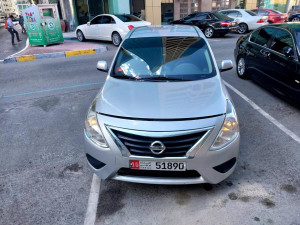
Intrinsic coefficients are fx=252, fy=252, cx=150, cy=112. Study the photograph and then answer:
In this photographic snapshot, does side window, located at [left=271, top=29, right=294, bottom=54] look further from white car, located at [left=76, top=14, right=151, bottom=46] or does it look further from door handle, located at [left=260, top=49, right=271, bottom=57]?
white car, located at [left=76, top=14, right=151, bottom=46]

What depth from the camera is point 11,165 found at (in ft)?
11.4

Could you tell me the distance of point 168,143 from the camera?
238 centimetres

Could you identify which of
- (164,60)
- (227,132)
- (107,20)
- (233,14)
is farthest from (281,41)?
(233,14)

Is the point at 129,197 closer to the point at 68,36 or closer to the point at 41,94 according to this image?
the point at 41,94

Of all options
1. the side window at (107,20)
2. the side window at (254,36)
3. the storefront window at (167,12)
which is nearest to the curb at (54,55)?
the side window at (107,20)

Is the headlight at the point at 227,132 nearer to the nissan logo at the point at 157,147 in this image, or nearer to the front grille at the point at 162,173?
the front grille at the point at 162,173

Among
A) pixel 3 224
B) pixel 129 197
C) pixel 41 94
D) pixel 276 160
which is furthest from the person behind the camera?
pixel 41 94

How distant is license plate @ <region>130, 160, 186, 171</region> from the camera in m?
2.42

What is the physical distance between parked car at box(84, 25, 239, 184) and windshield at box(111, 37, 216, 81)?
7.6 inches

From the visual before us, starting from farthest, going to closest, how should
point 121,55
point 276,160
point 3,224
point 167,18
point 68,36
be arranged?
point 167,18 → point 68,36 → point 121,55 → point 276,160 → point 3,224

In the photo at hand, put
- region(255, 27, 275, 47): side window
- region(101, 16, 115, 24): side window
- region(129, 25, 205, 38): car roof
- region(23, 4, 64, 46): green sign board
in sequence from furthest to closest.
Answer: region(101, 16, 115, 24): side window, region(23, 4, 64, 46): green sign board, region(255, 27, 275, 47): side window, region(129, 25, 205, 38): car roof

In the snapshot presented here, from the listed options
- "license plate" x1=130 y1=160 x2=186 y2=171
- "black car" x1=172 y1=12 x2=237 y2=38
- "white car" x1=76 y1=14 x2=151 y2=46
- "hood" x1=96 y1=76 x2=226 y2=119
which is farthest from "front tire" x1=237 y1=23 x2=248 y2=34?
"license plate" x1=130 y1=160 x2=186 y2=171

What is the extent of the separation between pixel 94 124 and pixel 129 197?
2.97ft

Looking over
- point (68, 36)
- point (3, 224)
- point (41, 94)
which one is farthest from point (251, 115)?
point (68, 36)
